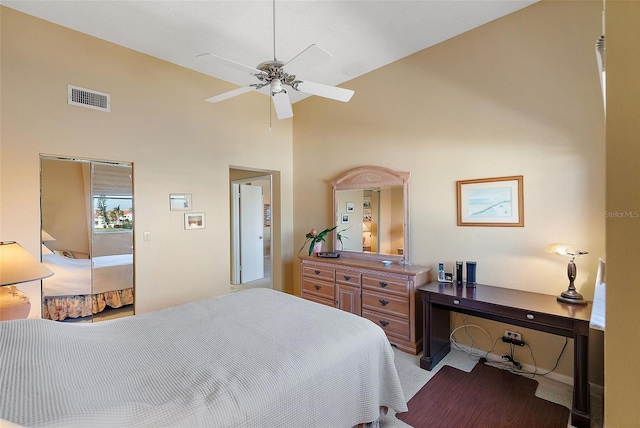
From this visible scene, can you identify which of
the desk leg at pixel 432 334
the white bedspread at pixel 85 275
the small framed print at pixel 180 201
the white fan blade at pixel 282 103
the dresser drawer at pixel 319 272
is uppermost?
the white fan blade at pixel 282 103

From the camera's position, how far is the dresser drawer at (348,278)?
311 centimetres

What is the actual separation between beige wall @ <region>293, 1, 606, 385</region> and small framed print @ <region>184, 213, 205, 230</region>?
2234 millimetres

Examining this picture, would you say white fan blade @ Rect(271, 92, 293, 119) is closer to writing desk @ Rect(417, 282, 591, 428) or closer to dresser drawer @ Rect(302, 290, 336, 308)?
writing desk @ Rect(417, 282, 591, 428)

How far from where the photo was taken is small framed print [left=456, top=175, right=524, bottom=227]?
8.13ft

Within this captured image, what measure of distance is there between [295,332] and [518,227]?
2156 mm

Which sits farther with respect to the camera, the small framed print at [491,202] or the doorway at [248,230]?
the doorway at [248,230]

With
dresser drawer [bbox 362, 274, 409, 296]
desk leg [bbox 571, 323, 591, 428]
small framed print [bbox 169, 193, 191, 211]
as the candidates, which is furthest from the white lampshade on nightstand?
desk leg [bbox 571, 323, 591, 428]

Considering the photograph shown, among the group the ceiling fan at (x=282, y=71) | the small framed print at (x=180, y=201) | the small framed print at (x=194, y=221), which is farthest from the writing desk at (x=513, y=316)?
the small framed print at (x=180, y=201)

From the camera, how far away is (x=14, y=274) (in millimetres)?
1908

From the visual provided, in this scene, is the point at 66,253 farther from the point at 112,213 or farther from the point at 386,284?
the point at 386,284

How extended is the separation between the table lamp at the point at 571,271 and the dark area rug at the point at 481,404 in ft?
2.47

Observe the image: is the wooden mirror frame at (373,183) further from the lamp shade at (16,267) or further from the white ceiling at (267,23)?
the lamp shade at (16,267)

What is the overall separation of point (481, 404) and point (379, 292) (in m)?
1.19
